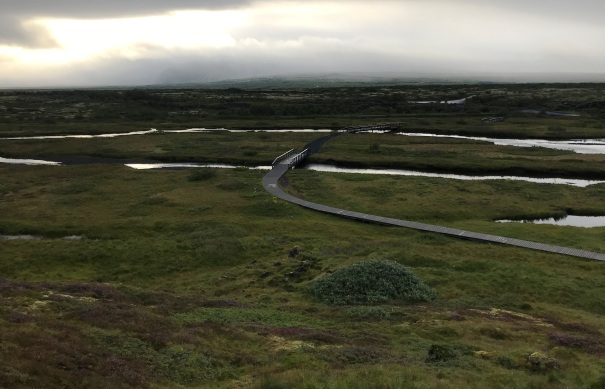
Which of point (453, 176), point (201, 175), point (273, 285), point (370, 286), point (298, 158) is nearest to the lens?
point (370, 286)

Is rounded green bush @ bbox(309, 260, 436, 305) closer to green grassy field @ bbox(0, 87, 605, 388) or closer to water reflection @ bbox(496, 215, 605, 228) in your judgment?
green grassy field @ bbox(0, 87, 605, 388)

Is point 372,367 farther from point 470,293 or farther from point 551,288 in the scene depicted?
point 551,288

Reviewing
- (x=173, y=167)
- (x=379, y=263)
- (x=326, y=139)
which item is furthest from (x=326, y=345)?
(x=326, y=139)

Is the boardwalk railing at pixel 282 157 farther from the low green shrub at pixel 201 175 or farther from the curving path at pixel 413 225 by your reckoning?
the low green shrub at pixel 201 175

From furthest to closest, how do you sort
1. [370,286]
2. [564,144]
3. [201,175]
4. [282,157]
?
[564,144] → [282,157] → [201,175] → [370,286]

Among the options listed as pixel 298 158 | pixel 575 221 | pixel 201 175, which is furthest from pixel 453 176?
pixel 201 175

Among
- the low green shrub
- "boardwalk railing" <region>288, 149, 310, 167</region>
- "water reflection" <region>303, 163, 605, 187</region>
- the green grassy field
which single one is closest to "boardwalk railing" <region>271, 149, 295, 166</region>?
"boardwalk railing" <region>288, 149, 310, 167</region>

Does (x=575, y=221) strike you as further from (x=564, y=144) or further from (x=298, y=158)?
(x=564, y=144)
